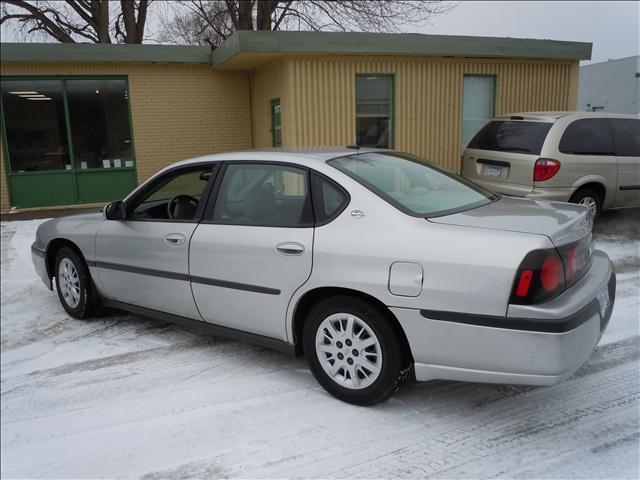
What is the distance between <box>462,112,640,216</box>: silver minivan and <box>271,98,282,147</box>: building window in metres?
3.81

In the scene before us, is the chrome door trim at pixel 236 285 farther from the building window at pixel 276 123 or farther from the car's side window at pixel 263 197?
the building window at pixel 276 123

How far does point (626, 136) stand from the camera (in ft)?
27.0

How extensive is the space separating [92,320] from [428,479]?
3420 millimetres

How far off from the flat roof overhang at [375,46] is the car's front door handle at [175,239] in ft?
19.2

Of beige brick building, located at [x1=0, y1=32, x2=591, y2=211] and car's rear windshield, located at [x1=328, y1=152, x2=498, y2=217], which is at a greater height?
beige brick building, located at [x1=0, y1=32, x2=591, y2=211]

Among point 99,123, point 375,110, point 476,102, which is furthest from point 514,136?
point 99,123

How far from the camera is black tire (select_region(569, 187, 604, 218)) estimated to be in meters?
7.77

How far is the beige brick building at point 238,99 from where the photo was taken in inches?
390

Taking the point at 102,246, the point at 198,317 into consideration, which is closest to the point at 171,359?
the point at 198,317

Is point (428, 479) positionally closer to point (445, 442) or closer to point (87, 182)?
point (445, 442)

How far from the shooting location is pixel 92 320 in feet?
16.3

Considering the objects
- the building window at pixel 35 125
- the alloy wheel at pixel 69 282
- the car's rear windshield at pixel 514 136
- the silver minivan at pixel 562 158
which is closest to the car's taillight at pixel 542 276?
the alloy wheel at pixel 69 282

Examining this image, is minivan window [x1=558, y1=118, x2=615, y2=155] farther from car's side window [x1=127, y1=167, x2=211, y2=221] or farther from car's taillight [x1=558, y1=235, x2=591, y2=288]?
car's side window [x1=127, y1=167, x2=211, y2=221]

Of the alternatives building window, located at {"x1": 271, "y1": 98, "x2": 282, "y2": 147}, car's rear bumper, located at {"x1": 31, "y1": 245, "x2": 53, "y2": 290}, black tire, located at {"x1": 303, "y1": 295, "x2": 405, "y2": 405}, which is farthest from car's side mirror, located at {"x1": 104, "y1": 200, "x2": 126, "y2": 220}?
building window, located at {"x1": 271, "y1": 98, "x2": 282, "y2": 147}
